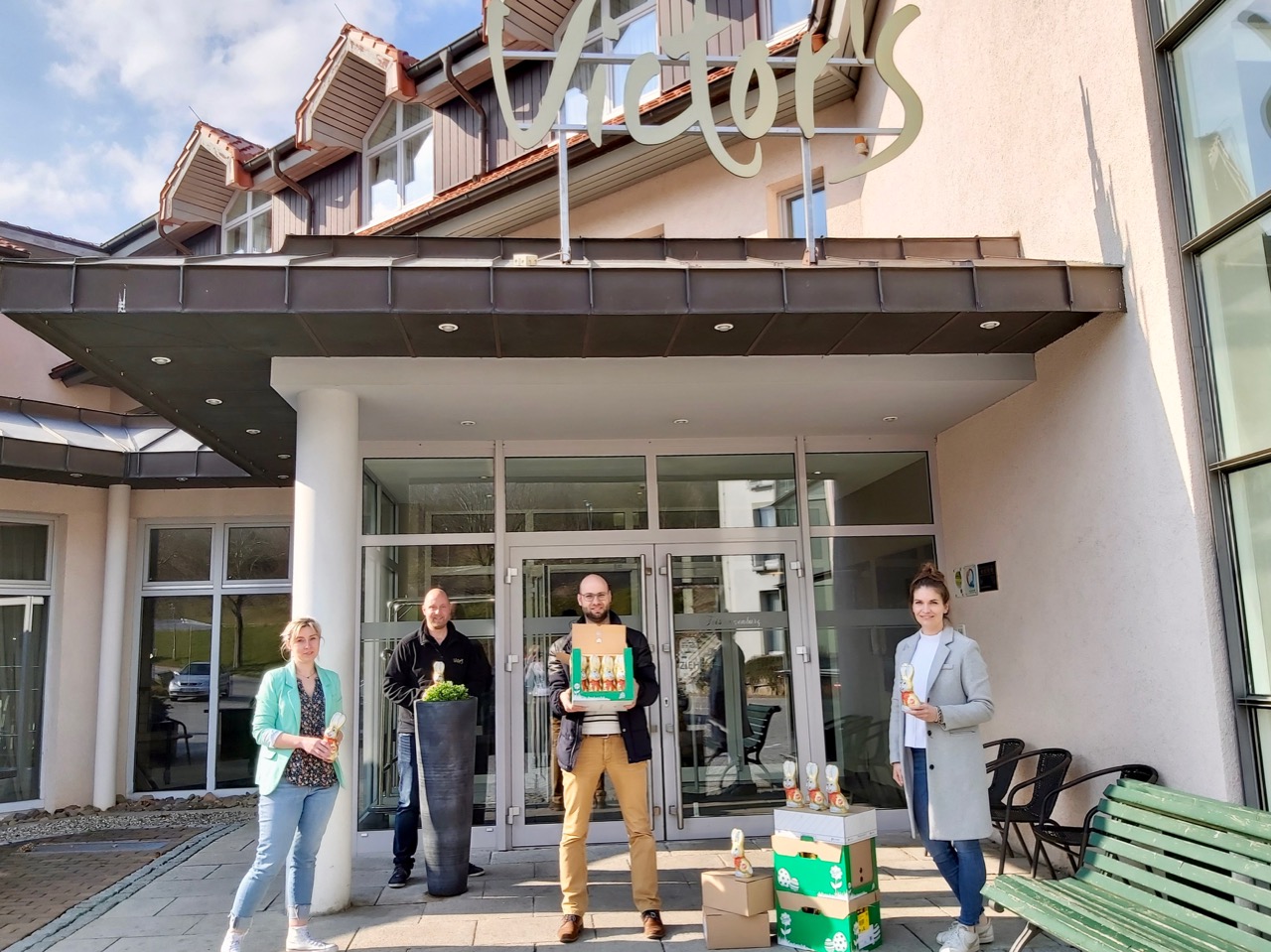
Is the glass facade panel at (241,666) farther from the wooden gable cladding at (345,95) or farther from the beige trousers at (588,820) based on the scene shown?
the beige trousers at (588,820)

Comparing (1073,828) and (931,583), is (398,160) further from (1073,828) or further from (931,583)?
(1073,828)

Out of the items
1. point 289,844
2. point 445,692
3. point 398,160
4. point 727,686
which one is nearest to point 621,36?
point 398,160

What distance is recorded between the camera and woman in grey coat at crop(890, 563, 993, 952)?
4398 mm

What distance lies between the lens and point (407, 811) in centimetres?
602

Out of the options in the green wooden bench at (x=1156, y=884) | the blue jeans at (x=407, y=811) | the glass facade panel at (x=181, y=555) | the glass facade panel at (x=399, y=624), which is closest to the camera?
the green wooden bench at (x=1156, y=884)

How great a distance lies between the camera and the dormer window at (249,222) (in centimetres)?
1416

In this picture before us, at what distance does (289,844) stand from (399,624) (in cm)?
266

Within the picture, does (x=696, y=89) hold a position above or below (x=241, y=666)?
above

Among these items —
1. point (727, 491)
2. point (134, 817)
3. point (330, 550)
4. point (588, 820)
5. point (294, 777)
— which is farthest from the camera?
point (134, 817)

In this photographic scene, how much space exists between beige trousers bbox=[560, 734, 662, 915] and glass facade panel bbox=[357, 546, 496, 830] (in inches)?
85.2

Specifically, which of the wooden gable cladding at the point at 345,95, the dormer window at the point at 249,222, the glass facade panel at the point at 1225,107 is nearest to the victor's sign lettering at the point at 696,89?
the glass facade panel at the point at 1225,107

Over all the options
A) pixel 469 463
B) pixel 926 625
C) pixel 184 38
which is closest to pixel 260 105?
pixel 184 38

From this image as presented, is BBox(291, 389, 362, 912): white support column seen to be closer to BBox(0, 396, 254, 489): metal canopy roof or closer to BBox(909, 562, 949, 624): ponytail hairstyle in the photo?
BBox(909, 562, 949, 624): ponytail hairstyle

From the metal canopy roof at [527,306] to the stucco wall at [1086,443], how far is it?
417mm
